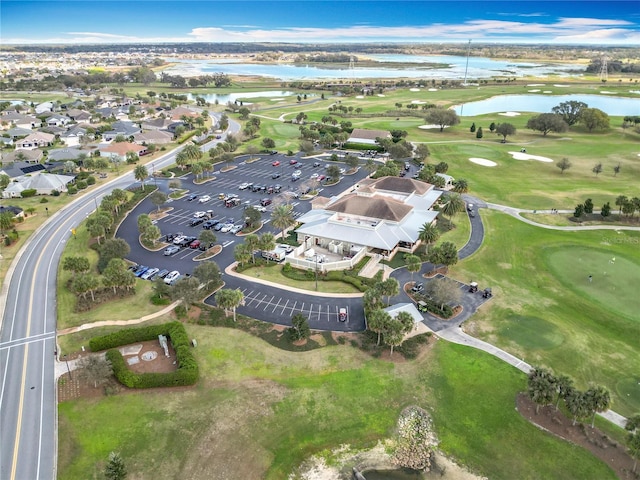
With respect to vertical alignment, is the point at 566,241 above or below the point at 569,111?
below

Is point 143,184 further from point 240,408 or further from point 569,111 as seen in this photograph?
point 569,111

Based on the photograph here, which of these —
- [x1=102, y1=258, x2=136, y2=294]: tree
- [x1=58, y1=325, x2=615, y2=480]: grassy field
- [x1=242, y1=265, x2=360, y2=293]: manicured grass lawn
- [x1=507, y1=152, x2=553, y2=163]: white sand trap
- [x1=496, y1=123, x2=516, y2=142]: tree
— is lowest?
[x1=58, y1=325, x2=615, y2=480]: grassy field

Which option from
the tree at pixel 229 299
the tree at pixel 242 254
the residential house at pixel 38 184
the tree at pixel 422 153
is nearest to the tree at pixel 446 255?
the tree at pixel 242 254

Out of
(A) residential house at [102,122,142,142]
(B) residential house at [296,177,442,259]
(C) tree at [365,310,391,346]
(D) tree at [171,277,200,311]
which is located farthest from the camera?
(A) residential house at [102,122,142,142]

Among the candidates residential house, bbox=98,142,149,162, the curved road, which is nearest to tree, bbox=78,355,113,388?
the curved road

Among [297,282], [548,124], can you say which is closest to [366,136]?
[548,124]

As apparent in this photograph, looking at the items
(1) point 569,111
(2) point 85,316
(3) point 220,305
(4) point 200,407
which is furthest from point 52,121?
(1) point 569,111

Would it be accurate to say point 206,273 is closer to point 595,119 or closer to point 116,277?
point 116,277

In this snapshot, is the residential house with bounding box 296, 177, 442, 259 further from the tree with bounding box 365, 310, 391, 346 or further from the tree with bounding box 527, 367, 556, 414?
the tree with bounding box 527, 367, 556, 414
